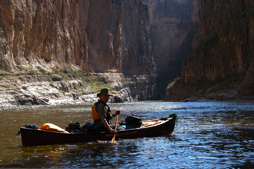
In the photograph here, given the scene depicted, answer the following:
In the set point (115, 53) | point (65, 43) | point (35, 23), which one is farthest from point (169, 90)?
point (35, 23)

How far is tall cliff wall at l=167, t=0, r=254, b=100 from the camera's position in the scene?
186 ft

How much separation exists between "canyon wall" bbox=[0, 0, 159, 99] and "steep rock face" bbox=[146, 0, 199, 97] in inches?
797

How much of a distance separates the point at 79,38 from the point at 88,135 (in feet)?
254

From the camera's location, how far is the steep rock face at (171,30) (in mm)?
144375

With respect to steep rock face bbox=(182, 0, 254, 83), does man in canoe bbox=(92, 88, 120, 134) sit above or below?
below

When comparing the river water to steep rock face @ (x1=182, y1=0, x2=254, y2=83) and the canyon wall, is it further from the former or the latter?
steep rock face @ (x1=182, y1=0, x2=254, y2=83)

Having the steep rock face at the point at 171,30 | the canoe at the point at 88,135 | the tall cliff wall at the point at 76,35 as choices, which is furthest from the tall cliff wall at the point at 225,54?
the steep rock face at the point at 171,30

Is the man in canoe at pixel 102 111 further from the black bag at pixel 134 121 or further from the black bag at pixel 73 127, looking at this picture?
the black bag at pixel 134 121

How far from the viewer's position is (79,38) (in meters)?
87.9

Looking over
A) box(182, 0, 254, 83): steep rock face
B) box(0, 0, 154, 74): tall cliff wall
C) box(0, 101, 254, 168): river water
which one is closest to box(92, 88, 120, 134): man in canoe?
box(0, 101, 254, 168): river water

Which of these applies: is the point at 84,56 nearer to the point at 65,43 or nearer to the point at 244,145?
the point at 65,43

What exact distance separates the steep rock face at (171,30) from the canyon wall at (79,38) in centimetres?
2025

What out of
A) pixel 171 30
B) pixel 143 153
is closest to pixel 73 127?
pixel 143 153

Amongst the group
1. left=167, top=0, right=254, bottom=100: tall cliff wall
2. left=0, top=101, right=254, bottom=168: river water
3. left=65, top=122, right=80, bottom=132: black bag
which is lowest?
left=0, top=101, right=254, bottom=168: river water
